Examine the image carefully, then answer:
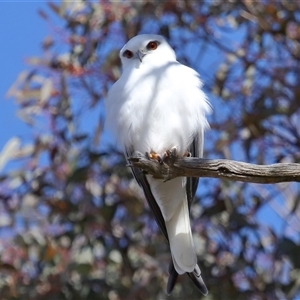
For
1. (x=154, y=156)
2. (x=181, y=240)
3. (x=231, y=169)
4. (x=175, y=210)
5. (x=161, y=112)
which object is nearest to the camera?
(x=231, y=169)

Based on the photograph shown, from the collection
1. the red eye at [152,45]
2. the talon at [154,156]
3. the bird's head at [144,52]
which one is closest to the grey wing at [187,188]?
the talon at [154,156]

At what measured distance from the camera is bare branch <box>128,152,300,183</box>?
12.2ft

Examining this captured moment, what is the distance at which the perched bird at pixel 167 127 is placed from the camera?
15.1ft

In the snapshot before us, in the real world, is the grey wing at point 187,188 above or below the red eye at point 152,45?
below

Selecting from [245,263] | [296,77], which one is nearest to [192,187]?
[245,263]

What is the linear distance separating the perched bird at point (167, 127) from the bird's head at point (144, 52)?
0.35ft

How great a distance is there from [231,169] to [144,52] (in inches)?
57.3

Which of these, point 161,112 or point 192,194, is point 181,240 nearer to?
point 192,194

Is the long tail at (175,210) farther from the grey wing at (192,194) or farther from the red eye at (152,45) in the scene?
the red eye at (152,45)

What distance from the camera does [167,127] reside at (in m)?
4.62

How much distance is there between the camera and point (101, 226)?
5.44 metres

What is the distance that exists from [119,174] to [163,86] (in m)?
0.99

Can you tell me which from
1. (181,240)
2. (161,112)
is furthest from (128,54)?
(181,240)

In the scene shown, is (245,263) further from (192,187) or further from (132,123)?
(132,123)
